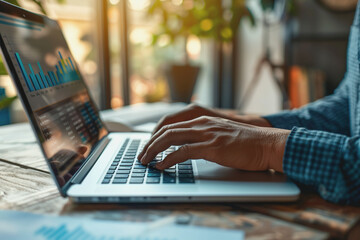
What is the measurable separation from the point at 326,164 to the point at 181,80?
241 centimetres

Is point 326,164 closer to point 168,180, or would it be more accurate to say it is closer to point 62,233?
point 168,180

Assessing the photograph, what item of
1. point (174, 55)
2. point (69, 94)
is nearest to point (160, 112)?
point (69, 94)

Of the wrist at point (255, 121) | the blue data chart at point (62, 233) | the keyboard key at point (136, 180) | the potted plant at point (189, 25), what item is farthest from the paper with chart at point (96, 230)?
the potted plant at point (189, 25)

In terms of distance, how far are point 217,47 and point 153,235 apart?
3.41m

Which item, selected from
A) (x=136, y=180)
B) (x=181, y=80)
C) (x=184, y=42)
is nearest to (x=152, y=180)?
(x=136, y=180)

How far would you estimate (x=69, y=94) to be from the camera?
0.73m

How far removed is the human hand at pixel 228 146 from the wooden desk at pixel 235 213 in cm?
9

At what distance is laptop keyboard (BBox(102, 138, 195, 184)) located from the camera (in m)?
0.49

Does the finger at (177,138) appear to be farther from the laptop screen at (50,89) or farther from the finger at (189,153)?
the laptop screen at (50,89)

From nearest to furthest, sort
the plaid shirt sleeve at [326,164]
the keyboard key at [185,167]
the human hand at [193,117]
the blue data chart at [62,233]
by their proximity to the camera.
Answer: the blue data chart at [62,233] < the plaid shirt sleeve at [326,164] < the keyboard key at [185,167] < the human hand at [193,117]

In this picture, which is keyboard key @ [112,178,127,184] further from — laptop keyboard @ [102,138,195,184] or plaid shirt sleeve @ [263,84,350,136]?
plaid shirt sleeve @ [263,84,350,136]

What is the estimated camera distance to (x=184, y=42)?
310cm

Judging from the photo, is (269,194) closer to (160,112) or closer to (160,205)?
(160,205)

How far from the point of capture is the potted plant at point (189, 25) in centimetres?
273
